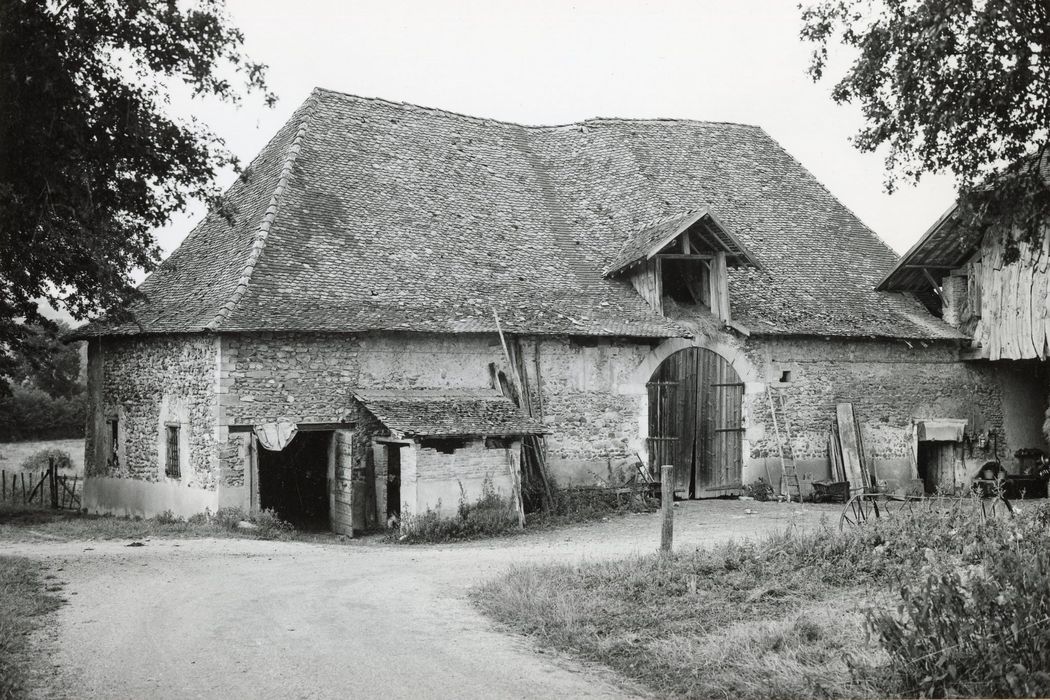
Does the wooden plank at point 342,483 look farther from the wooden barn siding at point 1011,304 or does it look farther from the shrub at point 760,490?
the wooden barn siding at point 1011,304

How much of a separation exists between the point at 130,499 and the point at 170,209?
1040 centimetres

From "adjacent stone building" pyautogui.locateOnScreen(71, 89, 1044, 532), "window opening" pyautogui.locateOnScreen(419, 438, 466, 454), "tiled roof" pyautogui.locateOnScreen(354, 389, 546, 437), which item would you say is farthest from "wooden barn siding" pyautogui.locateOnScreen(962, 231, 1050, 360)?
"window opening" pyautogui.locateOnScreen(419, 438, 466, 454)

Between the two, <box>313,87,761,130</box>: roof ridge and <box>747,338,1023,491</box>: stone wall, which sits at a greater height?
<box>313,87,761,130</box>: roof ridge

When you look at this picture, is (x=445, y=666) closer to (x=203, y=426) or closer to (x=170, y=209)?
(x=170, y=209)

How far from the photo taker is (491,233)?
67.6 ft

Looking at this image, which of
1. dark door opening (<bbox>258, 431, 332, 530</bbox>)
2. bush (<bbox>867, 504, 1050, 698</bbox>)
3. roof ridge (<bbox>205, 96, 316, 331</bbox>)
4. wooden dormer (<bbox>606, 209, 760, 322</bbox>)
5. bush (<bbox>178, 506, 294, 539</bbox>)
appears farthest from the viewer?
wooden dormer (<bbox>606, 209, 760, 322</bbox>)

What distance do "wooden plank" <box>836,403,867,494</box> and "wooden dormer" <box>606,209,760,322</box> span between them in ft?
11.8

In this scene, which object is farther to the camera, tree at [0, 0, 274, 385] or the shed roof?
the shed roof

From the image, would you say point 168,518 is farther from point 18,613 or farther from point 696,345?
point 696,345

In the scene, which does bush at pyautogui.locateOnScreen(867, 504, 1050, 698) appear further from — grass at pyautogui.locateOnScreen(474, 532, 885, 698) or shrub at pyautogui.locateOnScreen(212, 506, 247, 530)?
shrub at pyautogui.locateOnScreen(212, 506, 247, 530)

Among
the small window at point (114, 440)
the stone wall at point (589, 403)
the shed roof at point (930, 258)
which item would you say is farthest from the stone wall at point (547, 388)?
the shed roof at point (930, 258)

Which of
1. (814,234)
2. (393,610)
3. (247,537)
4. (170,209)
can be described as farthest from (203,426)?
(814,234)

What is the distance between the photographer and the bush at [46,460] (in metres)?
29.4

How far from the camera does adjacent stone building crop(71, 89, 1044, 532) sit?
16641 mm
